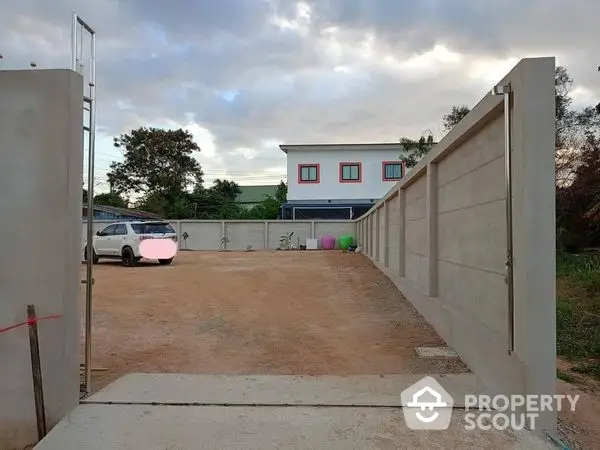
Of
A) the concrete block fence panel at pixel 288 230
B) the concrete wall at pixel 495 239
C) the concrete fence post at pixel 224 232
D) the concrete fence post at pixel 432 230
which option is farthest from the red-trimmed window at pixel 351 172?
the concrete fence post at pixel 432 230

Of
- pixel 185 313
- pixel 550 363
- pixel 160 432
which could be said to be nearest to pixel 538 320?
pixel 550 363

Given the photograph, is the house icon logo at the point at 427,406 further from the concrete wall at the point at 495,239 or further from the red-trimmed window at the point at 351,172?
the red-trimmed window at the point at 351,172

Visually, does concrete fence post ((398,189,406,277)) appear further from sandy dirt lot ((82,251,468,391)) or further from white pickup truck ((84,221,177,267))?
white pickup truck ((84,221,177,267))

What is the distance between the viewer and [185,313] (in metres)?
8.90

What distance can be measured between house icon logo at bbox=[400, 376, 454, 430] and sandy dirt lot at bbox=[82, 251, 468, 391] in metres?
0.73

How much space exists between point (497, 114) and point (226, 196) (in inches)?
Result: 1914

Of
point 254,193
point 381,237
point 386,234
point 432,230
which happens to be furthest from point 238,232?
point 254,193

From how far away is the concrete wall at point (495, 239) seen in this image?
366 centimetres

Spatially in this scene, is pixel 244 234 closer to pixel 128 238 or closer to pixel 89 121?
pixel 128 238

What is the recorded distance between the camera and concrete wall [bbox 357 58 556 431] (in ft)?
12.0

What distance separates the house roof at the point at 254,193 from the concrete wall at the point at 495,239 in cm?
4892

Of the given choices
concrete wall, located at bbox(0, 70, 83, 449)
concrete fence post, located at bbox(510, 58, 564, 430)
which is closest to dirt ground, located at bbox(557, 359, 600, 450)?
concrete fence post, located at bbox(510, 58, 564, 430)

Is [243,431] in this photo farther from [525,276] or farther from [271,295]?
[271,295]

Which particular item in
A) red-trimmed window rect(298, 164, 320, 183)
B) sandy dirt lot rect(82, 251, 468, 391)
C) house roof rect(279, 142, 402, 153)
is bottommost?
sandy dirt lot rect(82, 251, 468, 391)
